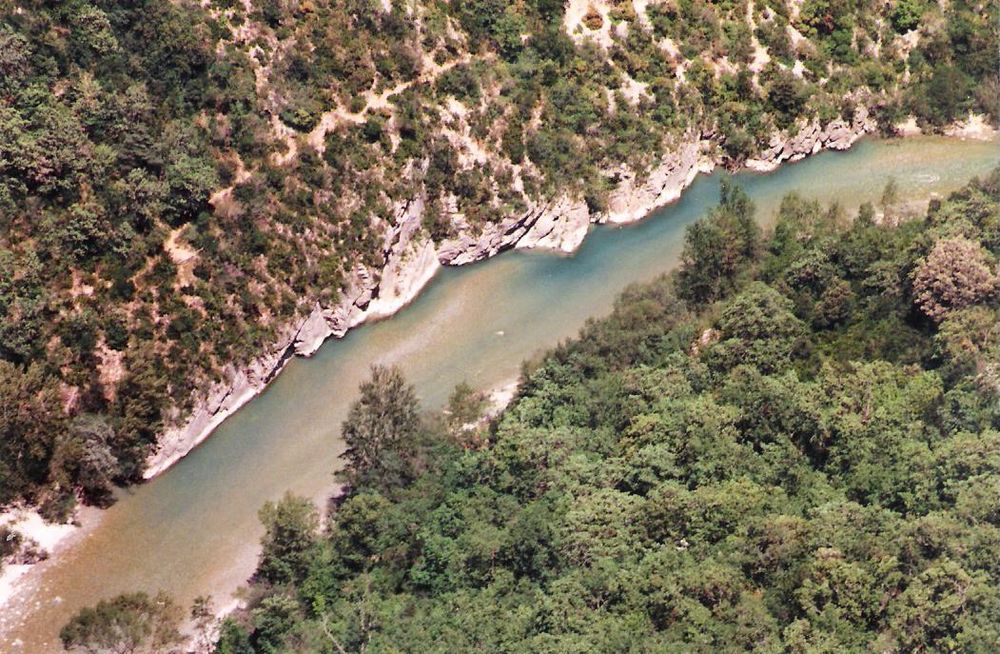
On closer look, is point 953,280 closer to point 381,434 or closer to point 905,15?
point 381,434

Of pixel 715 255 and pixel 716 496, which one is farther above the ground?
pixel 715 255

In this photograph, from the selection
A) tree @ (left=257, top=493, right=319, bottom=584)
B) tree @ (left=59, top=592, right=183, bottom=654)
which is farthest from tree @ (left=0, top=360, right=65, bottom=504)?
tree @ (left=257, top=493, right=319, bottom=584)

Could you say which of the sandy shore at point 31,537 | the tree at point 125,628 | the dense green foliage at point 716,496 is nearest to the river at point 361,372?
the sandy shore at point 31,537

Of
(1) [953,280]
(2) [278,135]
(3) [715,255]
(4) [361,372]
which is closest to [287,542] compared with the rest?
(4) [361,372]

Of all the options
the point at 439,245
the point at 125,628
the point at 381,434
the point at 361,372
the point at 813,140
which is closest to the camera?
the point at 125,628

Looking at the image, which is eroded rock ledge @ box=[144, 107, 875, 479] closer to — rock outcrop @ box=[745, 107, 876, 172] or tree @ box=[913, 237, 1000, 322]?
rock outcrop @ box=[745, 107, 876, 172]

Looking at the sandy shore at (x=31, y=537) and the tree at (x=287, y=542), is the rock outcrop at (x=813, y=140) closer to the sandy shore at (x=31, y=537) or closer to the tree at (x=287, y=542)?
the tree at (x=287, y=542)
